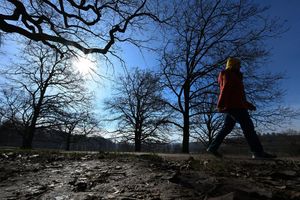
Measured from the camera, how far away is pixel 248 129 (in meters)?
5.17

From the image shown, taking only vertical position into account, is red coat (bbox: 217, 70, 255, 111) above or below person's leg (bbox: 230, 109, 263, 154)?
above

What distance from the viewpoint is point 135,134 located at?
2897 centimetres

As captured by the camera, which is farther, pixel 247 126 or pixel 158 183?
pixel 247 126

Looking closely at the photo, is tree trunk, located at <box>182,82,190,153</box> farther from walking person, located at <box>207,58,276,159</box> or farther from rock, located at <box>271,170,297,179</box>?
rock, located at <box>271,170,297,179</box>

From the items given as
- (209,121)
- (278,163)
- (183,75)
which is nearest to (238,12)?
(183,75)

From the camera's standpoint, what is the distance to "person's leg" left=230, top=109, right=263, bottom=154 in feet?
16.8

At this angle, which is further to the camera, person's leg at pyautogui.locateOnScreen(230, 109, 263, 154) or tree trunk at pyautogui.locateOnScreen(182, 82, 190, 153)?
tree trunk at pyautogui.locateOnScreen(182, 82, 190, 153)

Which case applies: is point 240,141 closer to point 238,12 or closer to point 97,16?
point 238,12

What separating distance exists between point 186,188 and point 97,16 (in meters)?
9.76

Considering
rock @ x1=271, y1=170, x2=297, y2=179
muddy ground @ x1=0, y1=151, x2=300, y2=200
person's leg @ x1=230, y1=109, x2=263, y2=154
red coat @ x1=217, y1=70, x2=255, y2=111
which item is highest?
red coat @ x1=217, y1=70, x2=255, y2=111

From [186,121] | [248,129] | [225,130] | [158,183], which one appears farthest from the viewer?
[186,121]

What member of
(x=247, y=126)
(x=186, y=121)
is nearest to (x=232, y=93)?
(x=247, y=126)

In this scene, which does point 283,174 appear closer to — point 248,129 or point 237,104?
point 248,129

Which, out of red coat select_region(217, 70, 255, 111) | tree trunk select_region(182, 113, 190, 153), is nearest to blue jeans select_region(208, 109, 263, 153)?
red coat select_region(217, 70, 255, 111)
